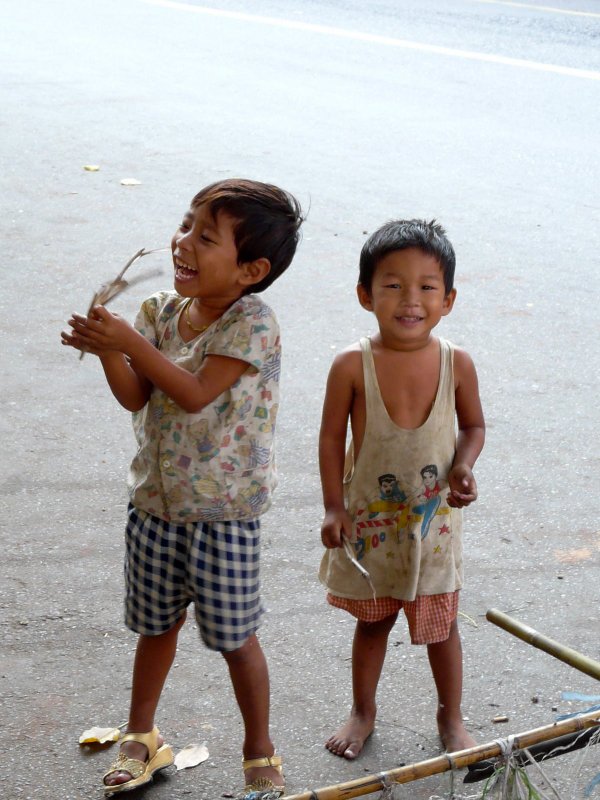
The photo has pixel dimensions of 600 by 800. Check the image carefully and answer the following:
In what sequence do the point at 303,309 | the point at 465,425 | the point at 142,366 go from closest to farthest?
the point at 142,366, the point at 465,425, the point at 303,309

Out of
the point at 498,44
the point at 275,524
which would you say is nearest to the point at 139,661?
→ the point at 275,524

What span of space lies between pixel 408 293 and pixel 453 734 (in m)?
0.97

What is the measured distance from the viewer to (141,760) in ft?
8.23

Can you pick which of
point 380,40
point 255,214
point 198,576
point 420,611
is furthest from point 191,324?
point 380,40

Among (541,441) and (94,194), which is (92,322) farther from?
(94,194)

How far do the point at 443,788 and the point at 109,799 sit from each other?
70cm

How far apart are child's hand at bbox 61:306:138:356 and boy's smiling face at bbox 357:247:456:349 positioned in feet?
1.77

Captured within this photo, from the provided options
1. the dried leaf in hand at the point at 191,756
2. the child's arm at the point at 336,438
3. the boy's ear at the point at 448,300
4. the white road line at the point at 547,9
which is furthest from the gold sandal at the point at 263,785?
the white road line at the point at 547,9

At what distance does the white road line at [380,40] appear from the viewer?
1049 cm

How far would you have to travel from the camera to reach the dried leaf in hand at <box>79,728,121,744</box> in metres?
2.61

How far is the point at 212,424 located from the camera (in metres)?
2.33

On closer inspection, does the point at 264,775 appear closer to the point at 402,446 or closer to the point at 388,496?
the point at 388,496

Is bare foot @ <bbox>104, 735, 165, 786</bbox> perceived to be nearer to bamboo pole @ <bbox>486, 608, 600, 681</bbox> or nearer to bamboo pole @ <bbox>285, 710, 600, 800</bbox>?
bamboo pole @ <bbox>285, 710, 600, 800</bbox>

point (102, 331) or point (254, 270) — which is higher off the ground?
point (254, 270)
